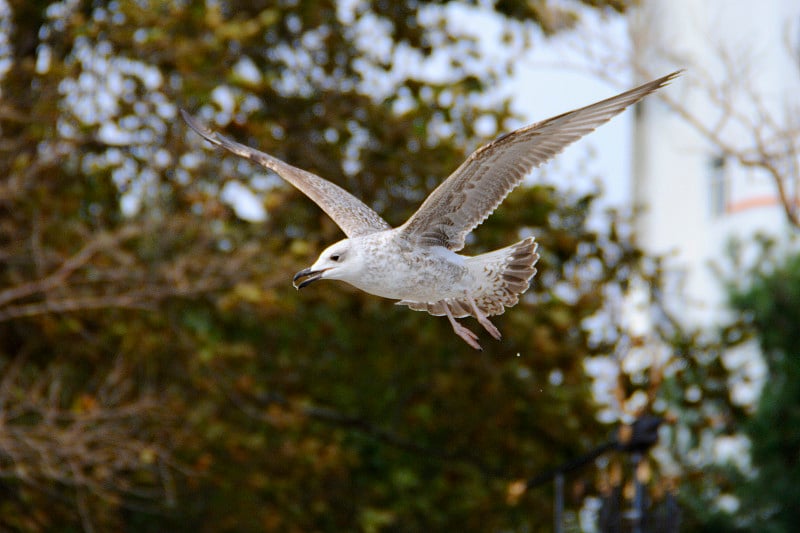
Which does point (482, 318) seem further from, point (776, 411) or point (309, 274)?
point (776, 411)

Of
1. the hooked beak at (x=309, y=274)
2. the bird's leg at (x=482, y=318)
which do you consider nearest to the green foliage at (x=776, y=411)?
the bird's leg at (x=482, y=318)

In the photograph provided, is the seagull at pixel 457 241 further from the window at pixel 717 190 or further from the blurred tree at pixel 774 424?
the window at pixel 717 190

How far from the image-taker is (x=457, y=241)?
178 inches

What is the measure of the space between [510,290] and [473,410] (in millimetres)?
5969

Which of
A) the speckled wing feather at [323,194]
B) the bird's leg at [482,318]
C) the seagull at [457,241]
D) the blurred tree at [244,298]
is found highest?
the blurred tree at [244,298]

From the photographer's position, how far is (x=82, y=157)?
31.1 ft

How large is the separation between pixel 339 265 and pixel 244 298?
4.45 m

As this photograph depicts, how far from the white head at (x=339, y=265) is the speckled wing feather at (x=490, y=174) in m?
0.21

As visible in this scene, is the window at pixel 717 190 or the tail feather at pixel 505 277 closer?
the tail feather at pixel 505 277

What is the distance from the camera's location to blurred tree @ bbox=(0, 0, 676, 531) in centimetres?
870

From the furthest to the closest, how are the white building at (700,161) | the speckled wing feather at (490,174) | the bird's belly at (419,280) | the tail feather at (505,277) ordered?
the white building at (700,161), the tail feather at (505,277), the speckled wing feather at (490,174), the bird's belly at (419,280)

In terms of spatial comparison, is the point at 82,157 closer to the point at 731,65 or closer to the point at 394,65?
the point at 394,65

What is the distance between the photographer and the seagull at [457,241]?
163 inches

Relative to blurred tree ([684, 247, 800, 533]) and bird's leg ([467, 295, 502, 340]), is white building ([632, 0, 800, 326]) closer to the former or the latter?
blurred tree ([684, 247, 800, 533])
